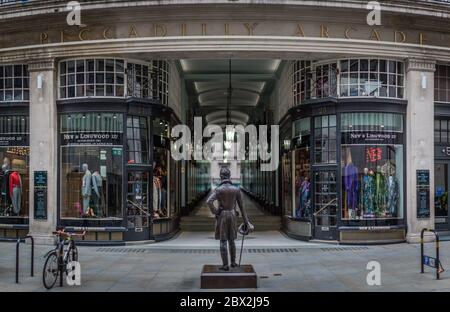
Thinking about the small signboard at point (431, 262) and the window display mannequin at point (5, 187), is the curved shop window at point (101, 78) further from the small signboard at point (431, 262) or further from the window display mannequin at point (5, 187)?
the small signboard at point (431, 262)

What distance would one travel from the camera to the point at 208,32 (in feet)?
55.6

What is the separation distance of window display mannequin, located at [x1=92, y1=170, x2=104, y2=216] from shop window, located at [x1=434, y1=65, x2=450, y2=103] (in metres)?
10.8

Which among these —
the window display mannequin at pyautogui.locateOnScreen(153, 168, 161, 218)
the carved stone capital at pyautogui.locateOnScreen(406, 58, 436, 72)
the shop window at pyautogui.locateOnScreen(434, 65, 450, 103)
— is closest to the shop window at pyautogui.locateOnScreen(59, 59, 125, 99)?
the window display mannequin at pyautogui.locateOnScreen(153, 168, 161, 218)

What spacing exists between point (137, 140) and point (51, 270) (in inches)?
301

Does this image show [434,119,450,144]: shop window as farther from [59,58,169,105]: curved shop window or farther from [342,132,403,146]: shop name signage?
[59,58,169,105]: curved shop window

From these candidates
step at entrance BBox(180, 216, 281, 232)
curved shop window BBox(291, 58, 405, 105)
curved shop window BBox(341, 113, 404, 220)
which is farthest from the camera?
step at entrance BBox(180, 216, 281, 232)

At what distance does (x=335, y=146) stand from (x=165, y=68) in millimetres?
6483

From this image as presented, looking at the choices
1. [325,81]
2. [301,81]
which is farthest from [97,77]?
[325,81]

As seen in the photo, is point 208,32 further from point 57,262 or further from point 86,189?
point 57,262

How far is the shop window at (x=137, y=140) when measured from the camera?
58.5ft

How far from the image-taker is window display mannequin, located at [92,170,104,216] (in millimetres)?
17562

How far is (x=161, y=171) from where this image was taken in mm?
19297

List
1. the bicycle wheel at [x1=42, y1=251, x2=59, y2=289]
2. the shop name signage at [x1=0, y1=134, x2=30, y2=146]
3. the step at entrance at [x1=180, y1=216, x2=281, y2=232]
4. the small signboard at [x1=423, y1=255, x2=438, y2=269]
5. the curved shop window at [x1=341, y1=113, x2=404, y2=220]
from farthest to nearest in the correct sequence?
the step at entrance at [x1=180, y1=216, x2=281, y2=232] → the shop name signage at [x1=0, y1=134, x2=30, y2=146] → the curved shop window at [x1=341, y1=113, x2=404, y2=220] → the small signboard at [x1=423, y1=255, x2=438, y2=269] → the bicycle wheel at [x1=42, y1=251, x2=59, y2=289]
